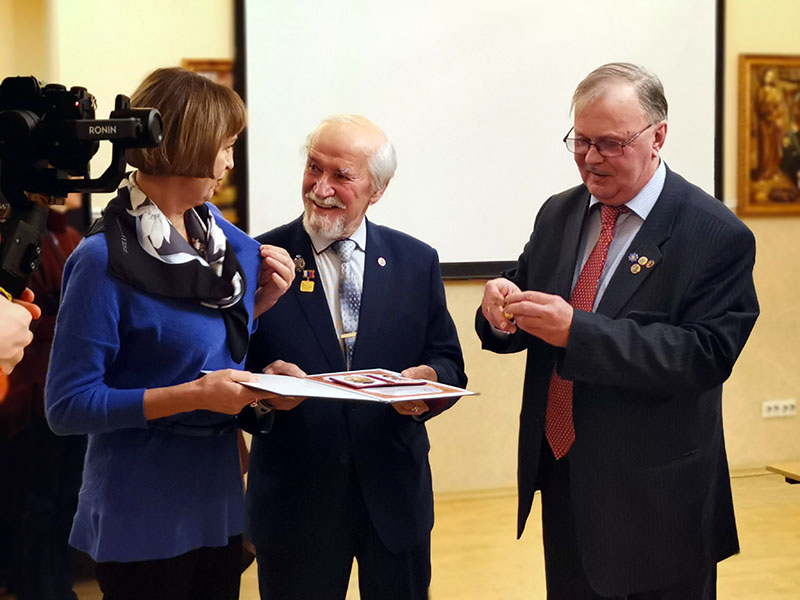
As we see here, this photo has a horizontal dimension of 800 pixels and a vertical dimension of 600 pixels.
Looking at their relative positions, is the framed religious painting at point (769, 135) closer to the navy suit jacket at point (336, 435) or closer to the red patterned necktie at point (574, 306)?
the red patterned necktie at point (574, 306)

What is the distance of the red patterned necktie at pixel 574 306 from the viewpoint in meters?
2.26

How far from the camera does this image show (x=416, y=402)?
2291 mm

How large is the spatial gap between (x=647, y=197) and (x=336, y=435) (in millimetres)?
939

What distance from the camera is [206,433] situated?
6.20 feet

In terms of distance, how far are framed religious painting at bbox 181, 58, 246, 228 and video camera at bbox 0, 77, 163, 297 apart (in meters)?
3.13

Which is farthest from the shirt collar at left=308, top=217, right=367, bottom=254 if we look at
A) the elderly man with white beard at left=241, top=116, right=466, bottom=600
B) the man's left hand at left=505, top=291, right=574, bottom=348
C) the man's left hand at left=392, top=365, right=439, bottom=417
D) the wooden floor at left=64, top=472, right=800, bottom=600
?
the wooden floor at left=64, top=472, right=800, bottom=600

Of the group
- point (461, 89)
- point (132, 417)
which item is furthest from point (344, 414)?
point (461, 89)

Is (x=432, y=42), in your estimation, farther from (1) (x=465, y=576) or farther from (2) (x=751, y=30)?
(1) (x=465, y=576)

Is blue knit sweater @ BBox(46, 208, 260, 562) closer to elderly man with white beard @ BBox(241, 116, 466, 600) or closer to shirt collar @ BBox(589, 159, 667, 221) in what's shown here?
elderly man with white beard @ BBox(241, 116, 466, 600)

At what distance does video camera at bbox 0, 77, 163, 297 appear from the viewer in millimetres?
1608

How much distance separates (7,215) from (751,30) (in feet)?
16.2

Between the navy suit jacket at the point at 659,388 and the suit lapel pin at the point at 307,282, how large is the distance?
617mm

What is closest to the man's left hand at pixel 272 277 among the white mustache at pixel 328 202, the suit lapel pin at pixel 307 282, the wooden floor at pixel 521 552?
the suit lapel pin at pixel 307 282

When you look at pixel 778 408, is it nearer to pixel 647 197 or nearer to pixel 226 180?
pixel 226 180
